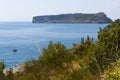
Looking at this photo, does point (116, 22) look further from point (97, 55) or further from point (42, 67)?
point (42, 67)

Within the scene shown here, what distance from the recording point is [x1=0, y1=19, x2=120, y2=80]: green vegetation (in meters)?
16.6

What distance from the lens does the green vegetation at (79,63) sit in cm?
1656

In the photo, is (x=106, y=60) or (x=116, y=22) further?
(x=116, y=22)

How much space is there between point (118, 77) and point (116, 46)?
614 inches

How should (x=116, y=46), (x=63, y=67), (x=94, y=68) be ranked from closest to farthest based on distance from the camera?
(x=63, y=67), (x=94, y=68), (x=116, y=46)

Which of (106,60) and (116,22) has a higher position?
(116,22)

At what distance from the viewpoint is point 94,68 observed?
73.2ft

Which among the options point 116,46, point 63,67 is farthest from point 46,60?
→ point 116,46

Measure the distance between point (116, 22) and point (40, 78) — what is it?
48.0 feet

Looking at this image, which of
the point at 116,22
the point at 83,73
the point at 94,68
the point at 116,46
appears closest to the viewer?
the point at 83,73

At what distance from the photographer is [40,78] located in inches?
667

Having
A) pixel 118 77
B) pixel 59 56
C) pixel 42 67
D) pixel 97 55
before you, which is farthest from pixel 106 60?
pixel 118 77

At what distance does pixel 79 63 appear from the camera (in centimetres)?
1908

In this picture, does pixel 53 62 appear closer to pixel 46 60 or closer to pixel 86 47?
pixel 46 60
